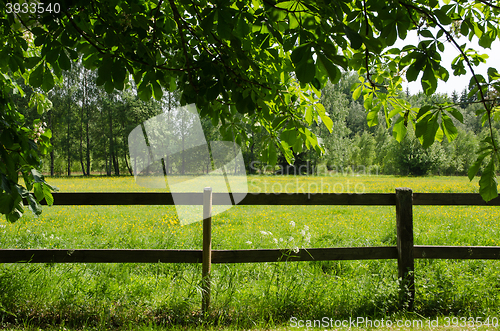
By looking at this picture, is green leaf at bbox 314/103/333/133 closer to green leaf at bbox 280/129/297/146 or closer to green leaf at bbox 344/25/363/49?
green leaf at bbox 280/129/297/146

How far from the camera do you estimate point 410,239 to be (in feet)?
10.2

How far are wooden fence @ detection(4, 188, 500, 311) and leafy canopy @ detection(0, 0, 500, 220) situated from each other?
0.97 m

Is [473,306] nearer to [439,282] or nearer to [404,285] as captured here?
[439,282]

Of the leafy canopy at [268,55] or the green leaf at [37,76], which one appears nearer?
the leafy canopy at [268,55]

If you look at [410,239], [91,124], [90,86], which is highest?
[90,86]

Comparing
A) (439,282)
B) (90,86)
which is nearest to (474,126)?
(90,86)

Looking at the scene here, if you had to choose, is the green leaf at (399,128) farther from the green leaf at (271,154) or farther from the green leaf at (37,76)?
the green leaf at (37,76)

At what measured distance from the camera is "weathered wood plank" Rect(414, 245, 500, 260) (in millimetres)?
3152

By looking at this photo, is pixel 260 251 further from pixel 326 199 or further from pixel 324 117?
pixel 324 117

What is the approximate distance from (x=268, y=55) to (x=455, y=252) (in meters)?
2.88

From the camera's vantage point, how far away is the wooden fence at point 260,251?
2.97m

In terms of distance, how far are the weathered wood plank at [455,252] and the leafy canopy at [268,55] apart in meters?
1.88

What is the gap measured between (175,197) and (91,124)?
40.8 meters

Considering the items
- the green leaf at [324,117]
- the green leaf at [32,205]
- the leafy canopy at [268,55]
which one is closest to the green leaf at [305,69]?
the leafy canopy at [268,55]
